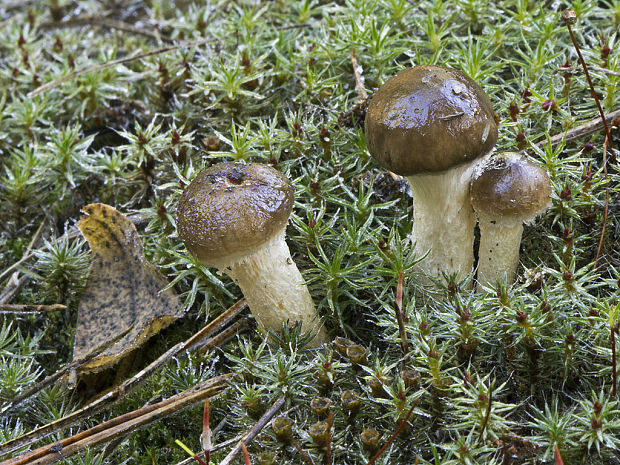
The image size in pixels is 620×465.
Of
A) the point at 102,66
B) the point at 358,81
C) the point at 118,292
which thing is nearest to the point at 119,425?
the point at 118,292

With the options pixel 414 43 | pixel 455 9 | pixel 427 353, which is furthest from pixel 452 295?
pixel 455 9

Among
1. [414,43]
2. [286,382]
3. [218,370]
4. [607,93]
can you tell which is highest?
[414,43]

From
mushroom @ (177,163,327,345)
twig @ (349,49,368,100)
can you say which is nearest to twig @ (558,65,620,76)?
twig @ (349,49,368,100)

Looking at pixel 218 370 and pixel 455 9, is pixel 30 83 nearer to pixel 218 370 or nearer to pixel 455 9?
pixel 218 370

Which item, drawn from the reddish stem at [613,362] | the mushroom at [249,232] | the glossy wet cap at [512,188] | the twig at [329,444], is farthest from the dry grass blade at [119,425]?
the reddish stem at [613,362]

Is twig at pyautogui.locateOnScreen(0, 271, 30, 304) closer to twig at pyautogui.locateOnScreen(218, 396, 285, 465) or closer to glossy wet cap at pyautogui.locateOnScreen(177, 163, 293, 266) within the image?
glossy wet cap at pyautogui.locateOnScreen(177, 163, 293, 266)

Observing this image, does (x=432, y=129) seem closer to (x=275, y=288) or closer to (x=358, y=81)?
(x=275, y=288)
